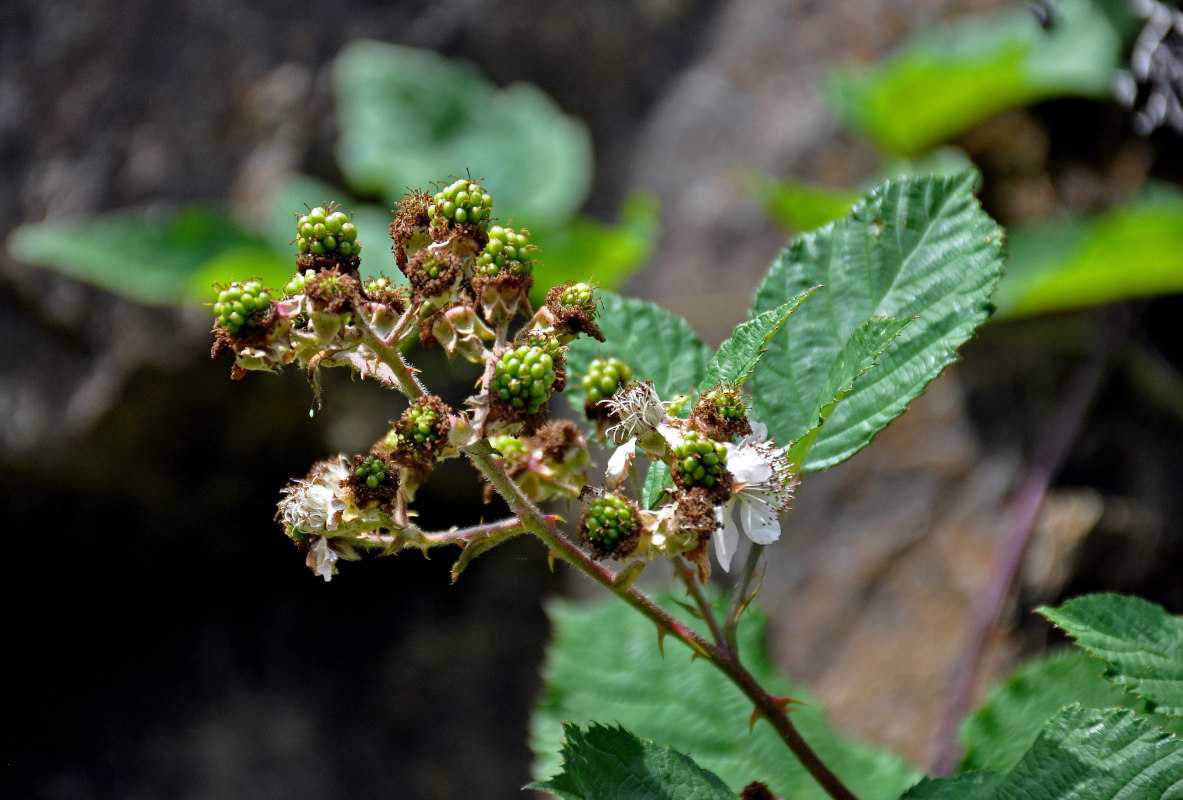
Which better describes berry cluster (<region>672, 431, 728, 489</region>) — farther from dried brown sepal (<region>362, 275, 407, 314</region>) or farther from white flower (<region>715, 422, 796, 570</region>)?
dried brown sepal (<region>362, 275, 407, 314</region>)

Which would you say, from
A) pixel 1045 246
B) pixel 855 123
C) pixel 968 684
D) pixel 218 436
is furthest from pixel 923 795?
pixel 218 436

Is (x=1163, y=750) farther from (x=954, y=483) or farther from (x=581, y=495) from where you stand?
(x=954, y=483)

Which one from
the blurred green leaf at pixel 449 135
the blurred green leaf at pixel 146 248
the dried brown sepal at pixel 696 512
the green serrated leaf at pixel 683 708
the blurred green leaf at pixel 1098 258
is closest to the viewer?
the dried brown sepal at pixel 696 512

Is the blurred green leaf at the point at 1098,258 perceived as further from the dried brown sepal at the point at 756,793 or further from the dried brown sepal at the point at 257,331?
the dried brown sepal at the point at 257,331

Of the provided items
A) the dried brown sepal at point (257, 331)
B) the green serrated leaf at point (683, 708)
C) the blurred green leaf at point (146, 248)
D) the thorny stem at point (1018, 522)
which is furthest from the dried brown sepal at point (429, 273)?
the blurred green leaf at point (146, 248)

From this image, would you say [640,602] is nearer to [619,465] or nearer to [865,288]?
[619,465]

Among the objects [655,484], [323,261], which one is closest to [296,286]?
[323,261]
